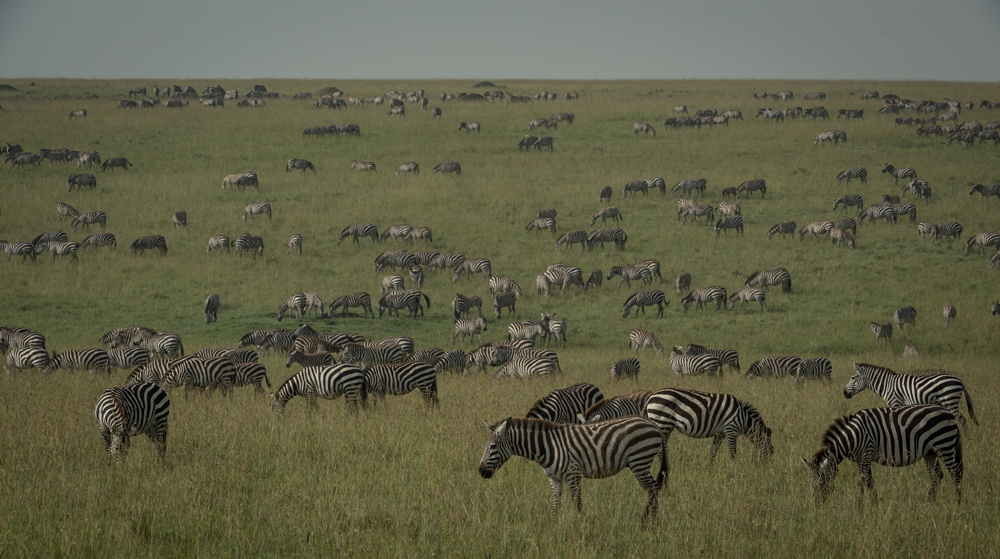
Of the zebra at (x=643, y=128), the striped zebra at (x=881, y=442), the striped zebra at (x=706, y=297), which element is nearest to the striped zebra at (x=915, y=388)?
the striped zebra at (x=881, y=442)

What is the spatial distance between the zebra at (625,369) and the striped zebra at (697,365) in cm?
153

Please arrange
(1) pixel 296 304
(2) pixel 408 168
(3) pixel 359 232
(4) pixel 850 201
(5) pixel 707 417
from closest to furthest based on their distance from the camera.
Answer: (5) pixel 707 417 → (1) pixel 296 304 → (3) pixel 359 232 → (4) pixel 850 201 → (2) pixel 408 168

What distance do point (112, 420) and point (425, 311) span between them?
20259mm

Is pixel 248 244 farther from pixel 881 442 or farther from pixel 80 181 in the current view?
pixel 881 442

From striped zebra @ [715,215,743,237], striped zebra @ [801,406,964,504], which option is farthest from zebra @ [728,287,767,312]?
striped zebra @ [801,406,964,504]

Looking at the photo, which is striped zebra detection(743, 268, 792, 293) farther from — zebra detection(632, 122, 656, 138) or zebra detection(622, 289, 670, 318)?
zebra detection(632, 122, 656, 138)

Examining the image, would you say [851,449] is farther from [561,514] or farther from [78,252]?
[78,252]

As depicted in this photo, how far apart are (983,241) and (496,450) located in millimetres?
31417

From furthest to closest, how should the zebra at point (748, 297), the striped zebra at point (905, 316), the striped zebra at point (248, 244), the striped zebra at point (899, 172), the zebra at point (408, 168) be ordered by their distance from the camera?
the zebra at point (408, 168) → the striped zebra at point (899, 172) → the striped zebra at point (248, 244) → the zebra at point (748, 297) → the striped zebra at point (905, 316)

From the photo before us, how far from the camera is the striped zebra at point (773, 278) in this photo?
28922 millimetres

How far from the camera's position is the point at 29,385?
15953 millimetres

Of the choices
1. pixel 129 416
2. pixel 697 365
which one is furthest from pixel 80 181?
pixel 129 416

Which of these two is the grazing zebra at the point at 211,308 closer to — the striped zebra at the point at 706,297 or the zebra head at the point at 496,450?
the striped zebra at the point at 706,297

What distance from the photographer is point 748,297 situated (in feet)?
91.5
